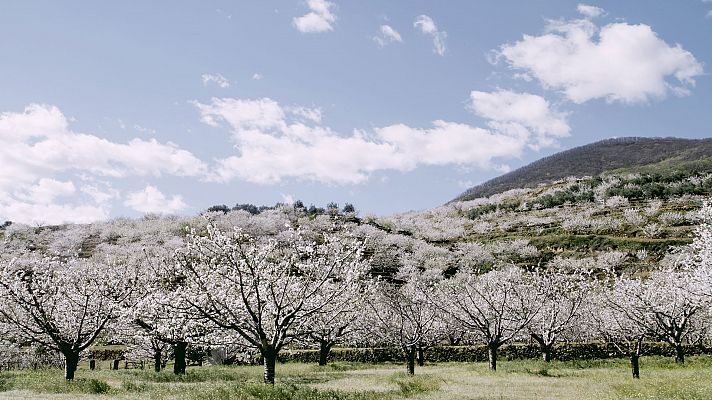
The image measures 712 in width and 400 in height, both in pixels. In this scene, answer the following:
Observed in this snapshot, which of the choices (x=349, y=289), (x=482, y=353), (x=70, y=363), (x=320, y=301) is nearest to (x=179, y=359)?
(x=70, y=363)

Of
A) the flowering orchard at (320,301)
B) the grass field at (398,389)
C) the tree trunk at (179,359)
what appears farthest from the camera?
the tree trunk at (179,359)

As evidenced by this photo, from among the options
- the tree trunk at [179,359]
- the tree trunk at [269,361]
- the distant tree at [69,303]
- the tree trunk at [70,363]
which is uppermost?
the distant tree at [69,303]

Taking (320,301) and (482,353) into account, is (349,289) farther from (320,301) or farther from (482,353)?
(482,353)

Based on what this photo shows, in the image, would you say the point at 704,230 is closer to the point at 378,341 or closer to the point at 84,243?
the point at 378,341

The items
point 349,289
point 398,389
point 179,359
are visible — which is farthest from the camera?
point 179,359

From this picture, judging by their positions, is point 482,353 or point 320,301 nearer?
point 320,301

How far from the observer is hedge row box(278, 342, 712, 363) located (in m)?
48.8

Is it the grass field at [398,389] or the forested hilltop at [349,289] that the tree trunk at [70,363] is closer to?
the forested hilltop at [349,289]

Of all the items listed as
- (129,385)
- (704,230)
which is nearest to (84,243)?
(129,385)

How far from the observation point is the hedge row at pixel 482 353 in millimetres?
48844

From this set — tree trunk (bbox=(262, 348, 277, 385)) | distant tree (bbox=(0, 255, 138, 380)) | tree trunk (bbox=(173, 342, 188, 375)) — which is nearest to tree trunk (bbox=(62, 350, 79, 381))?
distant tree (bbox=(0, 255, 138, 380))

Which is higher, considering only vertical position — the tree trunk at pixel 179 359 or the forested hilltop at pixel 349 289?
the forested hilltop at pixel 349 289

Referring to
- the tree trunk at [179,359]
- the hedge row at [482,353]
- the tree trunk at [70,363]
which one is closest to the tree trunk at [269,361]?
the tree trunk at [70,363]

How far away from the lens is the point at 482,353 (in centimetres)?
5144
